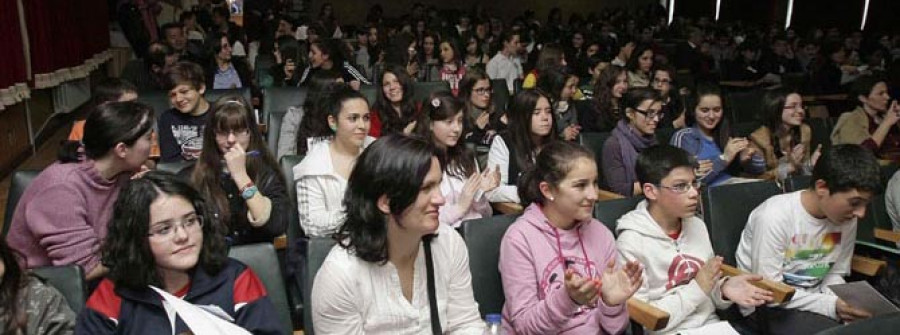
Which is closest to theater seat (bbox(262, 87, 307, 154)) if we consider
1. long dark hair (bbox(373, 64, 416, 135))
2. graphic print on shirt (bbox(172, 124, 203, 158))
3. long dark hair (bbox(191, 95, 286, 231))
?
long dark hair (bbox(373, 64, 416, 135))

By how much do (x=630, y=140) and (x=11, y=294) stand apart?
280cm

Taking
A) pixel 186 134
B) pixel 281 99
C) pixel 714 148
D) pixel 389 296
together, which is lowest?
pixel 389 296

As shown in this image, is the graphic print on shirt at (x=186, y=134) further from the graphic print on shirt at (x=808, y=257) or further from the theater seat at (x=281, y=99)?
the graphic print on shirt at (x=808, y=257)

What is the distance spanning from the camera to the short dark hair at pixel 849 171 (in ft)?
8.00

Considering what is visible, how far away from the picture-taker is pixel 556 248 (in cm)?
224

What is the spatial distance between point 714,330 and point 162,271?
1.55 metres

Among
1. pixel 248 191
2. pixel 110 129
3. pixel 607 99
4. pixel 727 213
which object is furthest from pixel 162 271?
pixel 607 99

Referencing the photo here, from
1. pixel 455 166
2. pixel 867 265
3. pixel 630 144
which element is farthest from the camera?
pixel 630 144

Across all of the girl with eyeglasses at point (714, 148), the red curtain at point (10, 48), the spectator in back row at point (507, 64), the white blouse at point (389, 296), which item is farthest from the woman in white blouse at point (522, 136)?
the spectator in back row at point (507, 64)

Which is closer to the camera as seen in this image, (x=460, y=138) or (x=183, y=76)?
(x=460, y=138)

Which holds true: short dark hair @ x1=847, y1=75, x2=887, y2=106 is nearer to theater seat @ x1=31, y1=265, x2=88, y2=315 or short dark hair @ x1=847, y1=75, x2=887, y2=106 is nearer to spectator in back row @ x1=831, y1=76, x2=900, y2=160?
spectator in back row @ x1=831, y1=76, x2=900, y2=160

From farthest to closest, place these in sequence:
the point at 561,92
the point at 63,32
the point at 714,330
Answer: the point at 63,32
the point at 561,92
the point at 714,330

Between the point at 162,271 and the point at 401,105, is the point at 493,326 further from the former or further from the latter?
the point at 401,105

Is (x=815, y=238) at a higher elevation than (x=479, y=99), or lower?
lower
